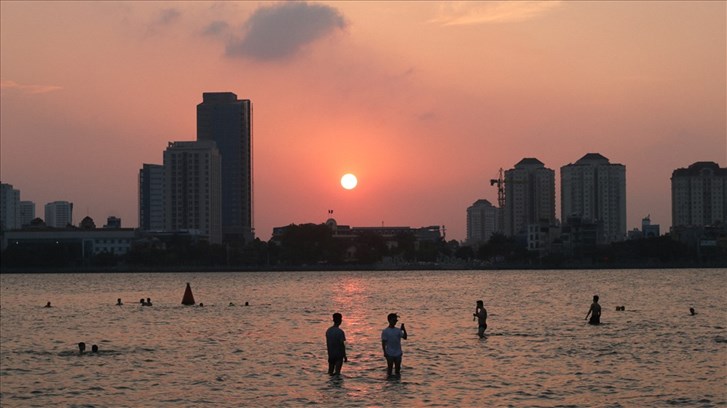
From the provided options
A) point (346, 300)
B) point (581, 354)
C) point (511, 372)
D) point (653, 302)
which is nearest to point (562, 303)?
point (653, 302)

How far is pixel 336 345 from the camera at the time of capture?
123 feet

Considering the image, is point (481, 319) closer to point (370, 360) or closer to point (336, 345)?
point (370, 360)

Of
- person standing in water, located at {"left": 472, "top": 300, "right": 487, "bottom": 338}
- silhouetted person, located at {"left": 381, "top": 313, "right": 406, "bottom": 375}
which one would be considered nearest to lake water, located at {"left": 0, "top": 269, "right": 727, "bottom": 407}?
person standing in water, located at {"left": 472, "top": 300, "right": 487, "bottom": 338}

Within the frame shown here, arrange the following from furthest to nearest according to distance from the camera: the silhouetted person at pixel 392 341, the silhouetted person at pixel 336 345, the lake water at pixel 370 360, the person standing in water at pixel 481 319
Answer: the person standing in water at pixel 481 319
the lake water at pixel 370 360
the silhouetted person at pixel 392 341
the silhouetted person at pixel 336 345

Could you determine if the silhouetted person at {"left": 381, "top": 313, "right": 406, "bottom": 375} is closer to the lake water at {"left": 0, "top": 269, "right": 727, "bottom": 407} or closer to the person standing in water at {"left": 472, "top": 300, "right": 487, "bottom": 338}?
the lake water at {"left": 0, "top": 269, "right": 727, "bottom": 407}

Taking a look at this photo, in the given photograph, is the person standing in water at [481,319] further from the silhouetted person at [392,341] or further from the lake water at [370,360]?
the silhouetted person at [392,341]

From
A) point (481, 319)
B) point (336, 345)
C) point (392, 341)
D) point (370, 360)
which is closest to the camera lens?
point (392, 341)

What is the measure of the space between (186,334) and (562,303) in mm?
45016

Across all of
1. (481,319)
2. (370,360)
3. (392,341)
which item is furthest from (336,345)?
(481,319)

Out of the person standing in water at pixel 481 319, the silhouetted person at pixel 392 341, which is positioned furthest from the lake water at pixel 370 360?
the silhouetted person at pixel 392 341

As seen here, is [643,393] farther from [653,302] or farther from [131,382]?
[653,302]

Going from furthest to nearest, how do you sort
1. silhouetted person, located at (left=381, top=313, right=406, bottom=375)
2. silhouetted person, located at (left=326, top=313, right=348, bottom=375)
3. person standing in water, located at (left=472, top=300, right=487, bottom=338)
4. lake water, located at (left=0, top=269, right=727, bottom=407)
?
person standing in water, located at (left=472, top=300, right=487, bottom=338) → lake water, located at (left=0, top=269, right=727, bottom=407) → silhouetted person, located at (left=381, top=313, right=406, bottom=375) → silhouetted person, located at (left=326, top=313, right=348, bottom=375)

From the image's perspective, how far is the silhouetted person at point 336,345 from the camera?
36625mm

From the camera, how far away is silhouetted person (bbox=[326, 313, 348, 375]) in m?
36.6
